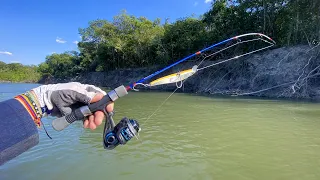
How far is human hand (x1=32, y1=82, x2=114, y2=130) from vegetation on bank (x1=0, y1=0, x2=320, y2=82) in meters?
21.0

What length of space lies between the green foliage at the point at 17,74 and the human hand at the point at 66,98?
3792 inches

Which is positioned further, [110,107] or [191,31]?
[191,31]

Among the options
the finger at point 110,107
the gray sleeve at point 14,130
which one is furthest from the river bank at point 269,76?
the gray sleeve at point 14,130

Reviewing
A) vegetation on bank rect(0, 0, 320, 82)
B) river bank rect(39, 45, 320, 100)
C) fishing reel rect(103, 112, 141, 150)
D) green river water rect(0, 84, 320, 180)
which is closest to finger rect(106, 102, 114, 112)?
fishing reel rect(103, 112, 141, 150)

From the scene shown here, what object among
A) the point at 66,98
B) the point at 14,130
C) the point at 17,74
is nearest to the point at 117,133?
the point at 66,98

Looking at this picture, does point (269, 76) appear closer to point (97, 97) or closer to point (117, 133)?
point (117, 133)

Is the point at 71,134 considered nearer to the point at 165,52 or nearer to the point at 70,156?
the point at 70,156

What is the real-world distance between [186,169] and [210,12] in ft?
88.8

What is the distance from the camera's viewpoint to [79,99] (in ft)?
6.04

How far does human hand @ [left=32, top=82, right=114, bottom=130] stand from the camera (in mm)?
1787

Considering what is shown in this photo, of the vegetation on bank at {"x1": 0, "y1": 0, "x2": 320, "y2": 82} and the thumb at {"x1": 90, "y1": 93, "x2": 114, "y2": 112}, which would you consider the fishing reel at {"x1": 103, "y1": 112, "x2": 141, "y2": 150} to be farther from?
the vegetation on bank at {"x1": 0, "y1": 0, "x2": 320, "y2": 82}

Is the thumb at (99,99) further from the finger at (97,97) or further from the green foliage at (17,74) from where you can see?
the green foliage at (17,74)

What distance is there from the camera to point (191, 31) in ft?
105

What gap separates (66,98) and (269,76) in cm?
2176
